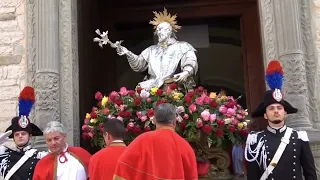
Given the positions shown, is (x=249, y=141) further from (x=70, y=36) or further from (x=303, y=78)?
(x=70, y=36)

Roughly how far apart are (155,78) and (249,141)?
164 cm

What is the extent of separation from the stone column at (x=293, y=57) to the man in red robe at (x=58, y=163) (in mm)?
1910

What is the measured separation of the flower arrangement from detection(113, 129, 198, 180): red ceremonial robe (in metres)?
1.17

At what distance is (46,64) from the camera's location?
5.25m

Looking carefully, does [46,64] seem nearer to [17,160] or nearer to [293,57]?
[17,160]

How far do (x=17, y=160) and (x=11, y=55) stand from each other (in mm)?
1456

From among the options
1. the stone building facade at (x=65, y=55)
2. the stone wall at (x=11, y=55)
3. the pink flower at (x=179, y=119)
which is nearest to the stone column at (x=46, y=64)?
the stone building facade at (x=65, y=55)

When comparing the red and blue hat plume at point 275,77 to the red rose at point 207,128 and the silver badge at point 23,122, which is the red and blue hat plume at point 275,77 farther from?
the silver badge at point 23,122

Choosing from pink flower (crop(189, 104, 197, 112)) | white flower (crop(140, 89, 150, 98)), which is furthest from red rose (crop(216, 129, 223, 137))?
white flower (crop(140, 89, 150, 98))

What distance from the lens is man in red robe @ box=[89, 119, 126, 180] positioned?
3730 millimetres

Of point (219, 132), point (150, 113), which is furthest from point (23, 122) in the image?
point (219, 132)

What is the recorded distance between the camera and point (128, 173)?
3373 mm

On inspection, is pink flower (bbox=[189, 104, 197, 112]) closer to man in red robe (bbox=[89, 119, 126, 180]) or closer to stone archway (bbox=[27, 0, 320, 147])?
stone archway (bbox=[27, 0, 320, 147])

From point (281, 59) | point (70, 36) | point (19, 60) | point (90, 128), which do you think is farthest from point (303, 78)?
point (19, 60)
